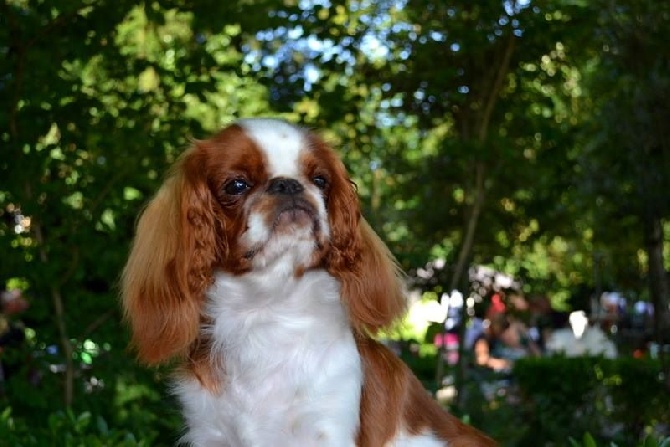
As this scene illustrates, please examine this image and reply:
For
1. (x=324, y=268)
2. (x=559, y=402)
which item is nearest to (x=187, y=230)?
(x=324, y=268)

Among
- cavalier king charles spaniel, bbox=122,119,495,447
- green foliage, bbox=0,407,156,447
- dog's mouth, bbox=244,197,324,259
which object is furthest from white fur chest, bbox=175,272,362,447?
green foliage, bbox=0,407,156,447

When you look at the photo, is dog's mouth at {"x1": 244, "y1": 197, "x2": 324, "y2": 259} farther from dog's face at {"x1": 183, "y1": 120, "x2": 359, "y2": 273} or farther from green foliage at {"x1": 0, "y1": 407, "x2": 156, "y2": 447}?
green foliage at {"x1": 0, "y1": 407, "x2": 156, "y2": 447}

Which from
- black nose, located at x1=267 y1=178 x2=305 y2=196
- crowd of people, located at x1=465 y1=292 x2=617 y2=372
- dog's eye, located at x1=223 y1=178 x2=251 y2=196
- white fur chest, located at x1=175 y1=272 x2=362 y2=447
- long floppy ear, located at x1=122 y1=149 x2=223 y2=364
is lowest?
crowd of people, located at x1=465 y1=292 x2=617 y2=372

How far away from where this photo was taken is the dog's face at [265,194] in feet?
10.3

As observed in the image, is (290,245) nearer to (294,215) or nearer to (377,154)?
(294,215)

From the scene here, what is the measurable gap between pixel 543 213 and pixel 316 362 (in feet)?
16.0

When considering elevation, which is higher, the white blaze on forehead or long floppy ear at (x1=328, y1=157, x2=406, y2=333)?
the white blaze on forehead

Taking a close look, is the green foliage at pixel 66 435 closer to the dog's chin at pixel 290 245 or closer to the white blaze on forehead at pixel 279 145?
the dog's chin at pixel 290 245

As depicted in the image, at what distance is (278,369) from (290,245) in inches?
15.9

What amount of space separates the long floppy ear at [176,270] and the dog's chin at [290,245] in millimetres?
183

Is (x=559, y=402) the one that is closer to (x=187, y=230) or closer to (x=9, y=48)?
(x=9, y=48)

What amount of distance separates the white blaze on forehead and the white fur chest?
1.12ft

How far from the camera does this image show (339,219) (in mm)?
3398

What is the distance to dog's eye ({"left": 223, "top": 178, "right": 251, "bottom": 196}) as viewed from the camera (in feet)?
10.6
